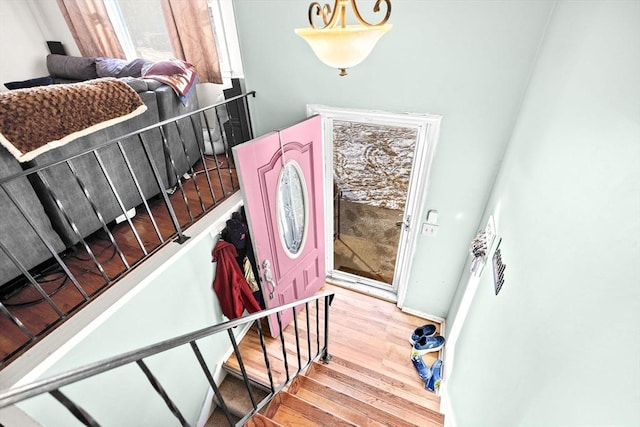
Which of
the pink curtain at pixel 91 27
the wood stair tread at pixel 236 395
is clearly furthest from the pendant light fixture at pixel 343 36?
the pink curtain at pixel 91 27

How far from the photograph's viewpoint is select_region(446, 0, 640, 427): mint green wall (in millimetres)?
697

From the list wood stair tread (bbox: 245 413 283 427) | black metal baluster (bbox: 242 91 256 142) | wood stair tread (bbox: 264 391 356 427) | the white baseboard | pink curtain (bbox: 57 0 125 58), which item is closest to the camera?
wood stair tread (bbox: 245 413 283 427)

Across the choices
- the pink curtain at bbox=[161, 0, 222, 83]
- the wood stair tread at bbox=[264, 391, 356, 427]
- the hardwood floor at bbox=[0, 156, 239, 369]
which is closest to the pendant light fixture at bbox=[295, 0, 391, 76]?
the hardwood floor at bbox=[0, 156, 239, 369]

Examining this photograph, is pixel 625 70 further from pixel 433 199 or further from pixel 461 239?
pixel 461 239

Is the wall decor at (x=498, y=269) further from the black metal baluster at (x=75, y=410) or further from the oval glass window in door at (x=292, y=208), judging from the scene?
the black metal baluster at (x=75, y=410)

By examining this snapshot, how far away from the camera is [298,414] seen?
191 centimetres

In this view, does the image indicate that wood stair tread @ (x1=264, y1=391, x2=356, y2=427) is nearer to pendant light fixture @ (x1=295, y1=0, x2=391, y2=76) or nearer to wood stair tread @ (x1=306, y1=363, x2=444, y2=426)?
wood stair tread @ (x1=306, y1=363, x2=444, y2=426)

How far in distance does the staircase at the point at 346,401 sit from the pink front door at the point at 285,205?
0.73 m

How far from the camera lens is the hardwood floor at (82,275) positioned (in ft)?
5.28

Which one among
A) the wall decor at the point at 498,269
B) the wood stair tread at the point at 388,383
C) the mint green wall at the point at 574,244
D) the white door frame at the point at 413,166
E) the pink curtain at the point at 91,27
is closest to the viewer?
the mint green wall at the point at 574,244

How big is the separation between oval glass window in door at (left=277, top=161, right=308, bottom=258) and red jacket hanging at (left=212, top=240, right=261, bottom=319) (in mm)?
472

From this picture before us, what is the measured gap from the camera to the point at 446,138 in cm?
212

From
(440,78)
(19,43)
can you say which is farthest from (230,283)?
(19,43)

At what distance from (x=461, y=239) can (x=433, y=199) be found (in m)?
0.45
